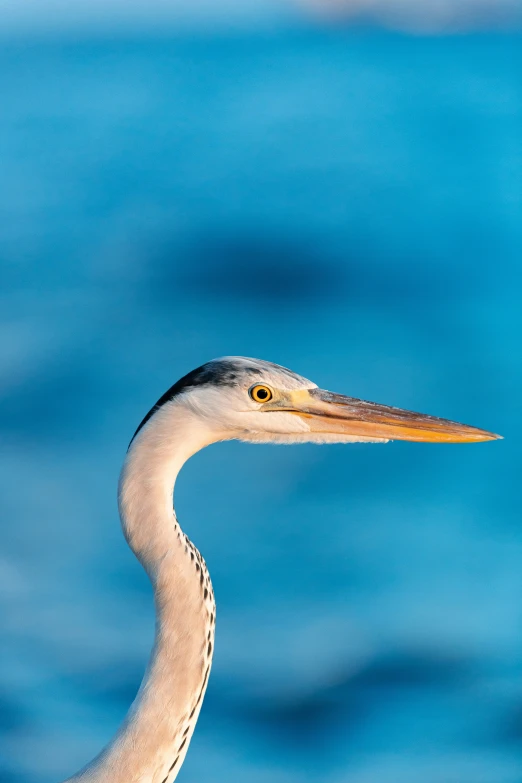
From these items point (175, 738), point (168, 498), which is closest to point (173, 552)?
point (168, 498)

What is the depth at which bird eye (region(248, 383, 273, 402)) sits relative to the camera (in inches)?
69.8

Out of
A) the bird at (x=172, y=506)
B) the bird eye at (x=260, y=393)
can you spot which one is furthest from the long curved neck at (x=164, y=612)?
the bird eye at (x=260, y=393)

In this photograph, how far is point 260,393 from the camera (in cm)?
179

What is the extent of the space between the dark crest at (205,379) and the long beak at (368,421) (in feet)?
0.42

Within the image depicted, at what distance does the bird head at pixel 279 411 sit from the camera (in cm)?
174

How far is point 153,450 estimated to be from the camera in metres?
1.71

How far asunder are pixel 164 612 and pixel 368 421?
1.73 feet

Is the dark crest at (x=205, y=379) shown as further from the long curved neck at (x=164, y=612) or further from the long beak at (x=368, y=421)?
the long beak at (x=368, y=421)

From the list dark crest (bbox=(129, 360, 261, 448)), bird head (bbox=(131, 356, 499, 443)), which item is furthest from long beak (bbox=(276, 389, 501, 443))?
dark crest (bbox=(129, 360, 261, 448))

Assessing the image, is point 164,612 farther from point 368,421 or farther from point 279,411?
point 368,421

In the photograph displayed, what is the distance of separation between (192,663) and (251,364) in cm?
56

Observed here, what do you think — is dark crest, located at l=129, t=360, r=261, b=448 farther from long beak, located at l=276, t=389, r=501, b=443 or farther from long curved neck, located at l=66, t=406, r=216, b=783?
long beak, located at l=276, t=389, r=501, b=443

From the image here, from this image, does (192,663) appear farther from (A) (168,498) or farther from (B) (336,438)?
(B) (336,438)

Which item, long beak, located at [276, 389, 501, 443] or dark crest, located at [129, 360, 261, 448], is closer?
dark crest, located at [129, 360, 261, 448]
